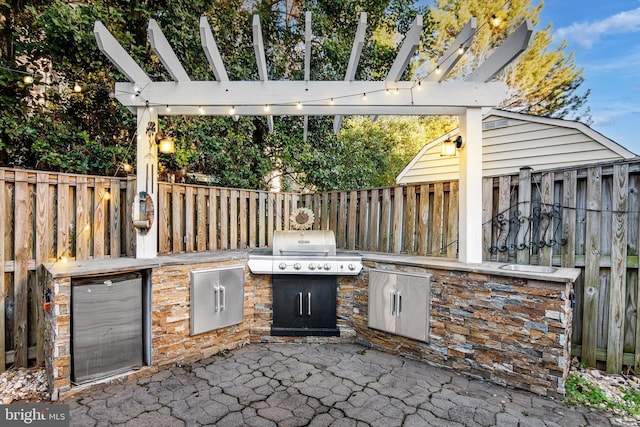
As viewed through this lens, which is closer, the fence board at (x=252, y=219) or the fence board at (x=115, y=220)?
the fence board at (x=115, y=220)

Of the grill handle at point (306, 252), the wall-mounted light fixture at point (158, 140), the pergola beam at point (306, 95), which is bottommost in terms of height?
the grill handle at point (306, 252)

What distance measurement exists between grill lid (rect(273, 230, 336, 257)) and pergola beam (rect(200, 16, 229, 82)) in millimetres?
1835

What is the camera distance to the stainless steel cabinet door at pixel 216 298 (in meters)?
3.18

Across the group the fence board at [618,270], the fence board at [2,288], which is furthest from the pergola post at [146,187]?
the fence board at [618,270]

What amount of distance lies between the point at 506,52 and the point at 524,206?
1.44 meters

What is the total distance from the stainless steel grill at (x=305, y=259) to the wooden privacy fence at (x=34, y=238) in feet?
5.62

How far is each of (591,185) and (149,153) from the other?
13.9 ft

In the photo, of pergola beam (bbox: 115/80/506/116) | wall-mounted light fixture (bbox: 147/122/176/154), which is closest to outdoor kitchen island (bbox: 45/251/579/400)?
wall-mounted light fixture (bbox: 147/122/176/154)

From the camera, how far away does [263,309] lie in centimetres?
368

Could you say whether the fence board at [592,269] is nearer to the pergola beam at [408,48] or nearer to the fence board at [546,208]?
the fence board at [546,208]

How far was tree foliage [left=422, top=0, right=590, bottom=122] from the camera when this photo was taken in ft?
28.6

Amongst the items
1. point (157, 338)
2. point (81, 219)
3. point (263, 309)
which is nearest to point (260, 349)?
point (263, 309)

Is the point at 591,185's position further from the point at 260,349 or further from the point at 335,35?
the point at 335,35

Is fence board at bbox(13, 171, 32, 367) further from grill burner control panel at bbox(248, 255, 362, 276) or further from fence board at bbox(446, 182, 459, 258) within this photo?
fence board at bbox(446, 182, 459, 258)
